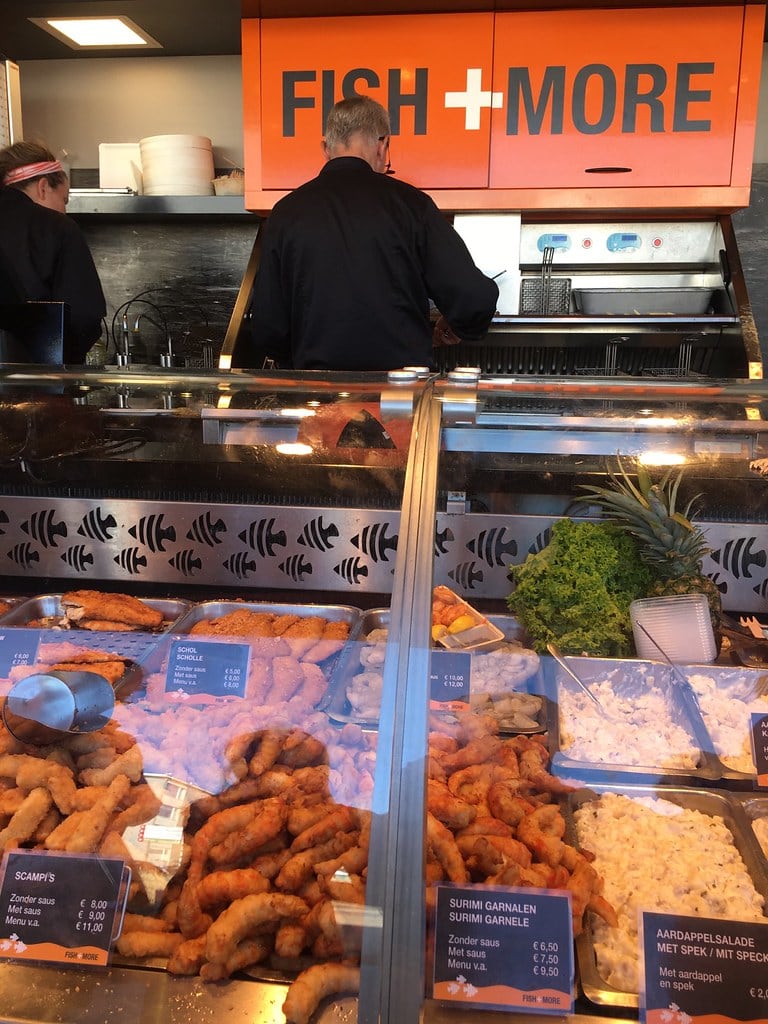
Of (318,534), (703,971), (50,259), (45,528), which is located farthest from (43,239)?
(703,971)

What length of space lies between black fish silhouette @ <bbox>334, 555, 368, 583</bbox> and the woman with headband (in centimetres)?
214

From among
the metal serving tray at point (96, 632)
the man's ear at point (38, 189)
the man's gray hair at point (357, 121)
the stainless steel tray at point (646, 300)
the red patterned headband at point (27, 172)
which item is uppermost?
the man's gray hair at point (357, 121)

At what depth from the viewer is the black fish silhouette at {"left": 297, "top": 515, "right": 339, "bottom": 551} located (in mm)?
2096

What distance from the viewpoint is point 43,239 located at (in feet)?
12.2

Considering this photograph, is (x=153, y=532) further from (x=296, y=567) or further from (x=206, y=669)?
(x=206, y=669)

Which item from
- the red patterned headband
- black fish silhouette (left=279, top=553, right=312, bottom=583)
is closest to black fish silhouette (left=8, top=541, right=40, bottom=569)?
black fish silhouette (left=279, top=553, right=312, bottom=583)

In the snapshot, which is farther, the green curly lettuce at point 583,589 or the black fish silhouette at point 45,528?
the black fish silhouette at point 45,528

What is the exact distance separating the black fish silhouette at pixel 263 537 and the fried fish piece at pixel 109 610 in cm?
33

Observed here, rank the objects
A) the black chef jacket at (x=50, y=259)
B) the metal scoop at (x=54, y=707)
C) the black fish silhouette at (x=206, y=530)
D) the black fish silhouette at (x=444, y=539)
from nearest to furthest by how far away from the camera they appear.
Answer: the metal scoop at (x=54, y=707) < the black fish silhouette at (x=444, y=539) < the black fish silhouette at (x=206, y=530) < the black chef jacket at (x=50, y=259)

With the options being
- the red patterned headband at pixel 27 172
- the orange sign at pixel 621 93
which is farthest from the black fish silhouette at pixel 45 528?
the orange sign at pixel 621 93

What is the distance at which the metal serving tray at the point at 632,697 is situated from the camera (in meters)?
1.48

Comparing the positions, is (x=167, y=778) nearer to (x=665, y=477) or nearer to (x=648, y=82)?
(x=665, y=477)

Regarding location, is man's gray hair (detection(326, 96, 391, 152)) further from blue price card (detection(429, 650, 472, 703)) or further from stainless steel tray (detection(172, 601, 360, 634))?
blue price card (detection(429, 650, 472, 703))

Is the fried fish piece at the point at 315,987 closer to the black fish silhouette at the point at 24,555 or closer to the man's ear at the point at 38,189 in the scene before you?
the black fish silhouette at the point at 24,555
